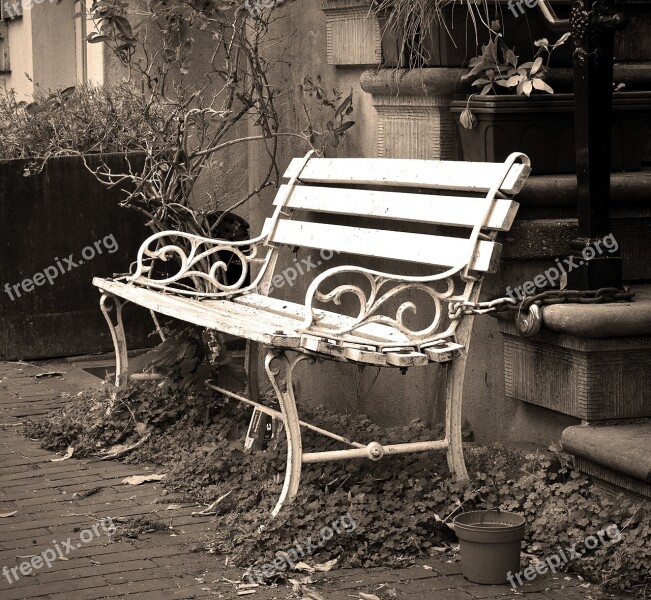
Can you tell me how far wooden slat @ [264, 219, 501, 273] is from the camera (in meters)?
4.86

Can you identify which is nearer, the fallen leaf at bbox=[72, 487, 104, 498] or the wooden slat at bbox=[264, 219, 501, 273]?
the wooden slat at bbox=[264, 219, 501, 273]

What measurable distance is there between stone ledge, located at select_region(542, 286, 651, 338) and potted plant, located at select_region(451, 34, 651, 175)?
902 millimetres

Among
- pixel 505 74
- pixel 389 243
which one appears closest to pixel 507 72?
pixel 505 74

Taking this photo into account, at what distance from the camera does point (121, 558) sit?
472 cm

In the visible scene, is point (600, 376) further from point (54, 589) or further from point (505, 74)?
point (54, 589)

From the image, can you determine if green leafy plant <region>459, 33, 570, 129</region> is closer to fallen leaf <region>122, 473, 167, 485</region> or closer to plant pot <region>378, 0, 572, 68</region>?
→ plant pot <region>378, 0, 572, 68</region>

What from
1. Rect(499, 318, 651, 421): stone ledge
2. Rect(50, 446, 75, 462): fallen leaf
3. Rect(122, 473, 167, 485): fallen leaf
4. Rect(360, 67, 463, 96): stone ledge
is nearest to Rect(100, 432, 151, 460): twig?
Rect(50, 446, 75, 462): fallen leaf

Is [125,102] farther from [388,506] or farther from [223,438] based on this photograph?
[388,506]

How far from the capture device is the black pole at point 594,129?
4.86 meters

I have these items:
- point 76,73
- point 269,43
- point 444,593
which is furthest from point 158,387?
point 76,73

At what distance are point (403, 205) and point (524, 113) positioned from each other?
0.66 meters

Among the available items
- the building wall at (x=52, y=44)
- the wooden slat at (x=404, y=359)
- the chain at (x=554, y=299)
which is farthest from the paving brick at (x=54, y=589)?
the building wall at (x=52, y=44)

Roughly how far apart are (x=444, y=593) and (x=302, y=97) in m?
3.40

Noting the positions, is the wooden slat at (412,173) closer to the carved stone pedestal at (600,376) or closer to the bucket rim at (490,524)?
the carved stone pedestal at (600,376)
